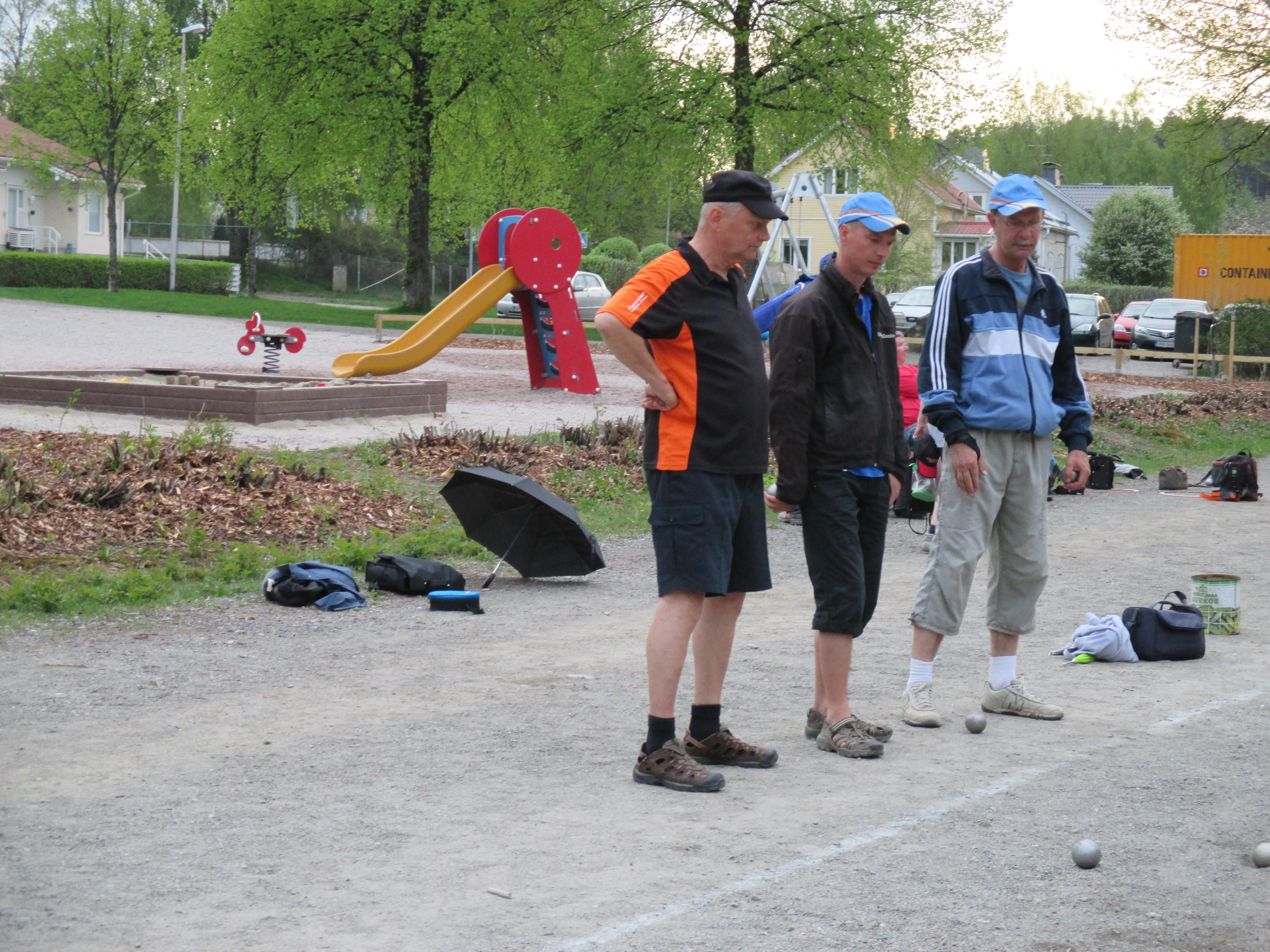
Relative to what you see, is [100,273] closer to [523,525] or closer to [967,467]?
[523,525]

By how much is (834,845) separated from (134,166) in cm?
5065

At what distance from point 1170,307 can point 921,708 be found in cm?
4055

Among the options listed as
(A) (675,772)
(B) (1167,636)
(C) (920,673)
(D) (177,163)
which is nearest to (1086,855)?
(A) (675,772)

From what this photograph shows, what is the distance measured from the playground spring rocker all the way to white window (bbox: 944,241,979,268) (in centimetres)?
6032

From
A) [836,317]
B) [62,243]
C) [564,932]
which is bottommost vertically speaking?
[564,932]

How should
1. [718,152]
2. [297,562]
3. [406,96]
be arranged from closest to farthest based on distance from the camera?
[297,562], [718,152], [406,96]

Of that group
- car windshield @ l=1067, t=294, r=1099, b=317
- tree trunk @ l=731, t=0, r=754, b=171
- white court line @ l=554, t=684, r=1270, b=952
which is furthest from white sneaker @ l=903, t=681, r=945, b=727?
car windshield @ l=1067, t=294, r=1099, b=317

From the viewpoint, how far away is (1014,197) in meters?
5.67

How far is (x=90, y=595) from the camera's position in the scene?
296 inches

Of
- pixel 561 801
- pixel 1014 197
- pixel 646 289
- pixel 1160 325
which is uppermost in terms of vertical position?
pixel 1160 325

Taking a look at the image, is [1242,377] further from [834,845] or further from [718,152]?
[834,845]

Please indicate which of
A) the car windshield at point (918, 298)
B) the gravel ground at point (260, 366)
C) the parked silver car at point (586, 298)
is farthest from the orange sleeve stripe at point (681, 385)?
Result: the parked silver car at point (586, 298)

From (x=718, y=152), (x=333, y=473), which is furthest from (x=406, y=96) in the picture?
(x=333, y=473)

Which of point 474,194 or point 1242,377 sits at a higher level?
point 474,194
